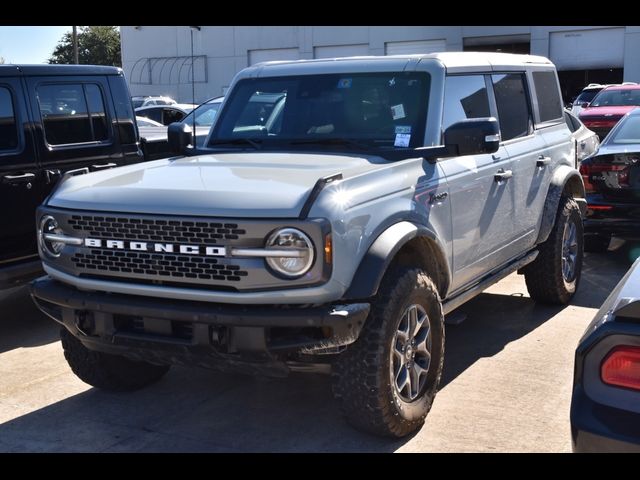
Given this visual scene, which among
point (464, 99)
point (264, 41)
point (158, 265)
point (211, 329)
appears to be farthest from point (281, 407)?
point (264, 41)

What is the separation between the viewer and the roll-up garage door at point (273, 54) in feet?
138

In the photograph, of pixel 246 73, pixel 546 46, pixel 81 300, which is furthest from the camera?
pixel 546 46

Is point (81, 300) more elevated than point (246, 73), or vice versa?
point (246, 73)

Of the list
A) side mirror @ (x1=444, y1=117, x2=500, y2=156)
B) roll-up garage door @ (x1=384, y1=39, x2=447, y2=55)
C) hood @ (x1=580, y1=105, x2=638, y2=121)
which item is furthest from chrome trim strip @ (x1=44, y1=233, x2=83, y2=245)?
roll-up garage door @ (x1=384, y1=39, x2=447, y2=55)

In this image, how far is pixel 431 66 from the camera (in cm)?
499

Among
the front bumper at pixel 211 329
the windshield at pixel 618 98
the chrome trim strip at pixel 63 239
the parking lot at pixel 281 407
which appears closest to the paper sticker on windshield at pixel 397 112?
the front bumper at pixel 211 329

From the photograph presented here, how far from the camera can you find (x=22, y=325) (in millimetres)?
6621

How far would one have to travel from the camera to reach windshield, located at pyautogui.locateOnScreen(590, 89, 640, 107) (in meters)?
18.1

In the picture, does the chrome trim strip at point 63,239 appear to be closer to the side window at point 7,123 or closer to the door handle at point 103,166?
the side window at point 7,123

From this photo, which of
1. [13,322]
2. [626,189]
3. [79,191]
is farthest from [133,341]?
[626,189]

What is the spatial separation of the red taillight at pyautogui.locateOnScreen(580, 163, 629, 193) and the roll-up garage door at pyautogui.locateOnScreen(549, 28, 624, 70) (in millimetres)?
29608
